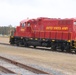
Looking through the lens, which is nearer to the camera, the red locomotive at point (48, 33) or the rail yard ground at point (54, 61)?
the rail yard ground at point (54, 61)

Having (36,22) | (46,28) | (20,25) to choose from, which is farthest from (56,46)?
(20,25)

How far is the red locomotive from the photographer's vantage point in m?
29.6

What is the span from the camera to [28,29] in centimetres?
3700

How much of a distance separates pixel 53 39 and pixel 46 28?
223 cm

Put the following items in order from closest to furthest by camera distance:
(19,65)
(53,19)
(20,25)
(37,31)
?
(19,65) < (53,19) < (37,31) < (20,25)

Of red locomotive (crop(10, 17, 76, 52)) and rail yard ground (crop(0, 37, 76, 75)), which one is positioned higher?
red locomotive (crop(10, 17, 76, 52))

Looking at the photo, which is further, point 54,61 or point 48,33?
point 48,33

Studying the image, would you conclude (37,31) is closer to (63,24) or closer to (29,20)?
(29,20)

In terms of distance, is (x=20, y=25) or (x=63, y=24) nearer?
(x=63, y=24)

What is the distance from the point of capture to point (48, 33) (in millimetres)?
32844

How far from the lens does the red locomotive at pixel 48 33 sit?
29.6m

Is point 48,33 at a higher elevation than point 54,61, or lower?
higher

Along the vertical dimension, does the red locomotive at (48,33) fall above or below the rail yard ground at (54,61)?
above

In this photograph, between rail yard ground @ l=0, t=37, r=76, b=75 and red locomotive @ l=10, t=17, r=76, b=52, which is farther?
red locomotive @ l=10, t=17, r=76, b=52
